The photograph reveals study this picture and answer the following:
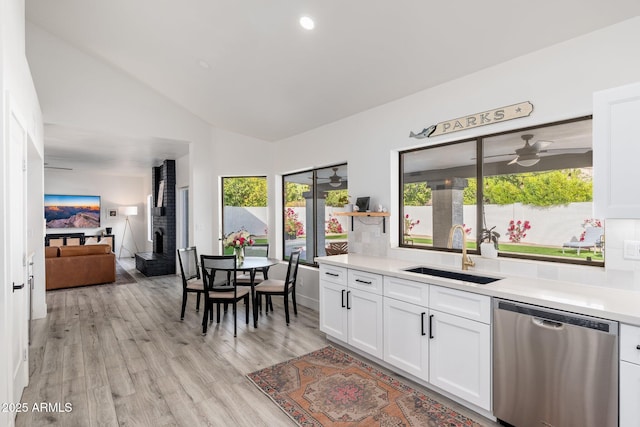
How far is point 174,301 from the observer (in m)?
5.21

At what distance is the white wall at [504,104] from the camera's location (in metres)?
2.11

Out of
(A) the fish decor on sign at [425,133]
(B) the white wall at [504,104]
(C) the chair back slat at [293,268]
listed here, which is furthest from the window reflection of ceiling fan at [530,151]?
(C) the chair back slat at [293,268]

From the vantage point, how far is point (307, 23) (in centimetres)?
283

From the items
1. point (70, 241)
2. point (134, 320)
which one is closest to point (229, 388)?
point (134, 320)

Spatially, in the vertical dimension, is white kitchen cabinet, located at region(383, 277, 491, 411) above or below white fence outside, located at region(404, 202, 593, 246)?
below

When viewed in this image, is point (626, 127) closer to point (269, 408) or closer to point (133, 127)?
point (269, 408)

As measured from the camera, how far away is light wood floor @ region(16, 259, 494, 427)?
7.54 feet

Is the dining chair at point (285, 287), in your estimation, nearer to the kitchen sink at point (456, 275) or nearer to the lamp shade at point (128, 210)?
the kitchen sink at point (456, 275)

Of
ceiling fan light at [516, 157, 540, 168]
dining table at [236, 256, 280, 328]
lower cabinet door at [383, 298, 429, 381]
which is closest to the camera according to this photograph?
lower cabinet door at [383, 298, 429, 381]

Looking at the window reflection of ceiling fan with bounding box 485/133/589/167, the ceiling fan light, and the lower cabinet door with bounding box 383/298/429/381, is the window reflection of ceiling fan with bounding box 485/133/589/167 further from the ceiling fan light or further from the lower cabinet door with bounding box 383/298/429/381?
the lower cabinet door with bounding box 383/298/429/381

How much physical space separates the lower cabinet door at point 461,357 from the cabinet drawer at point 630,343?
653mm

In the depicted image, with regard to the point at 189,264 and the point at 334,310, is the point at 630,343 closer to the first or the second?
the point at 334,310

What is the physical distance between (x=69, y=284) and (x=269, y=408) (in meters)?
5.66

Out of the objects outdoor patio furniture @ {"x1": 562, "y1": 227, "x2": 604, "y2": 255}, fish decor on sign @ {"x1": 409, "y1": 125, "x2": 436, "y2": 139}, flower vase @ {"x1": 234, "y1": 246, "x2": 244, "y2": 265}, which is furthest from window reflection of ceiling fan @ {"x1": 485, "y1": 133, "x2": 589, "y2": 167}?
flower vase @ {"x1": 234, "y1": 246, "x2": 244, "y2": 265}
